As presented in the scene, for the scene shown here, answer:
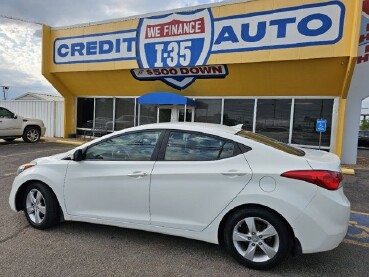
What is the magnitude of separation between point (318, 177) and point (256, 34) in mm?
7874

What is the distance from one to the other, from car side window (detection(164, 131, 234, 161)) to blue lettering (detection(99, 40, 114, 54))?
33.2 feet

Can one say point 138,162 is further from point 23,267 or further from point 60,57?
point 60,57

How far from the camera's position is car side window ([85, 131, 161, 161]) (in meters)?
3.53

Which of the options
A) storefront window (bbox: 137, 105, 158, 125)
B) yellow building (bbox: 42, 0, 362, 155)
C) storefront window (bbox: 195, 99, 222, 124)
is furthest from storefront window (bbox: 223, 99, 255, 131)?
storefront window (bbox: 137, 105, 158, 125)

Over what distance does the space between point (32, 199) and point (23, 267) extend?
3.97ft

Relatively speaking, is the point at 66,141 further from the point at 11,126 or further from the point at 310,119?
the point at 310,119

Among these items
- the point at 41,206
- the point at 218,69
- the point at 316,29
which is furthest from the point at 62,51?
the point at 41,206

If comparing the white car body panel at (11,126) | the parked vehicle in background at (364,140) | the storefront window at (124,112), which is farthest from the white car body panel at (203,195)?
the parked vehicle in background at (364,140)

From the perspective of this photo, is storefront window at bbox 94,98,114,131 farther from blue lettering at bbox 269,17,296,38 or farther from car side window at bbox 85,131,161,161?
car side window at bbox 85,131,161,161

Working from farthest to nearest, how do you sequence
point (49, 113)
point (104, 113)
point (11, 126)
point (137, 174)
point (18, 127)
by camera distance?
1. point (49, 113)
2. point (104, 113)
3. point (18, 127)
4. point (11, 126)
5. point (137, 174)

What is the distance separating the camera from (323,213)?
2.82 meters

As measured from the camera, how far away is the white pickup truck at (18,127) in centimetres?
1293

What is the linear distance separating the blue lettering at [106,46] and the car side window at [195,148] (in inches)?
398

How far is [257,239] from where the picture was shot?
9.80 ft
